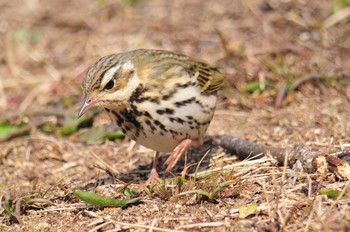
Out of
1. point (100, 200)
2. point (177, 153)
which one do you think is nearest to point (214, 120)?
point (177, 153)

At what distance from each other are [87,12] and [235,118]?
3.57 metres

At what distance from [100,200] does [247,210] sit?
97 cm

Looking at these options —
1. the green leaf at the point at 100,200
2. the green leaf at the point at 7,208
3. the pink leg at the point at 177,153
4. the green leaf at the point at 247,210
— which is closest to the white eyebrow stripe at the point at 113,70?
the pink leg at the point at 177,153

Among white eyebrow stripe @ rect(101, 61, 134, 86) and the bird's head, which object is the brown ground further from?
white eyebrow stripe @ rect(101, 61, 134, 86)

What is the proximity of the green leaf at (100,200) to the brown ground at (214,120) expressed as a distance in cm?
6

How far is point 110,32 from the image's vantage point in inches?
349

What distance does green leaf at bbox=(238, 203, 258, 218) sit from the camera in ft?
14.1

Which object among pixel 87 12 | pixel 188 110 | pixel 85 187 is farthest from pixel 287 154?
pixel 87 12

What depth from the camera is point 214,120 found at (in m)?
6.64

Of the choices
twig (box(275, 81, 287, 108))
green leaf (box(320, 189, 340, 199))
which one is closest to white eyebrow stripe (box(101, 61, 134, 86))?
green leaf (box(320, 189, 340, 199))

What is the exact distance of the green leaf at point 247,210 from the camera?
4285 millimetres

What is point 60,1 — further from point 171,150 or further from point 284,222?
point 284,222

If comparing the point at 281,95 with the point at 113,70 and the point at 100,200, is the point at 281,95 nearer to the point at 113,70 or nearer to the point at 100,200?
the point at 113,70

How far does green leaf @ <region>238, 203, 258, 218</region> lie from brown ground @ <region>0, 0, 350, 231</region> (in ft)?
0.09
